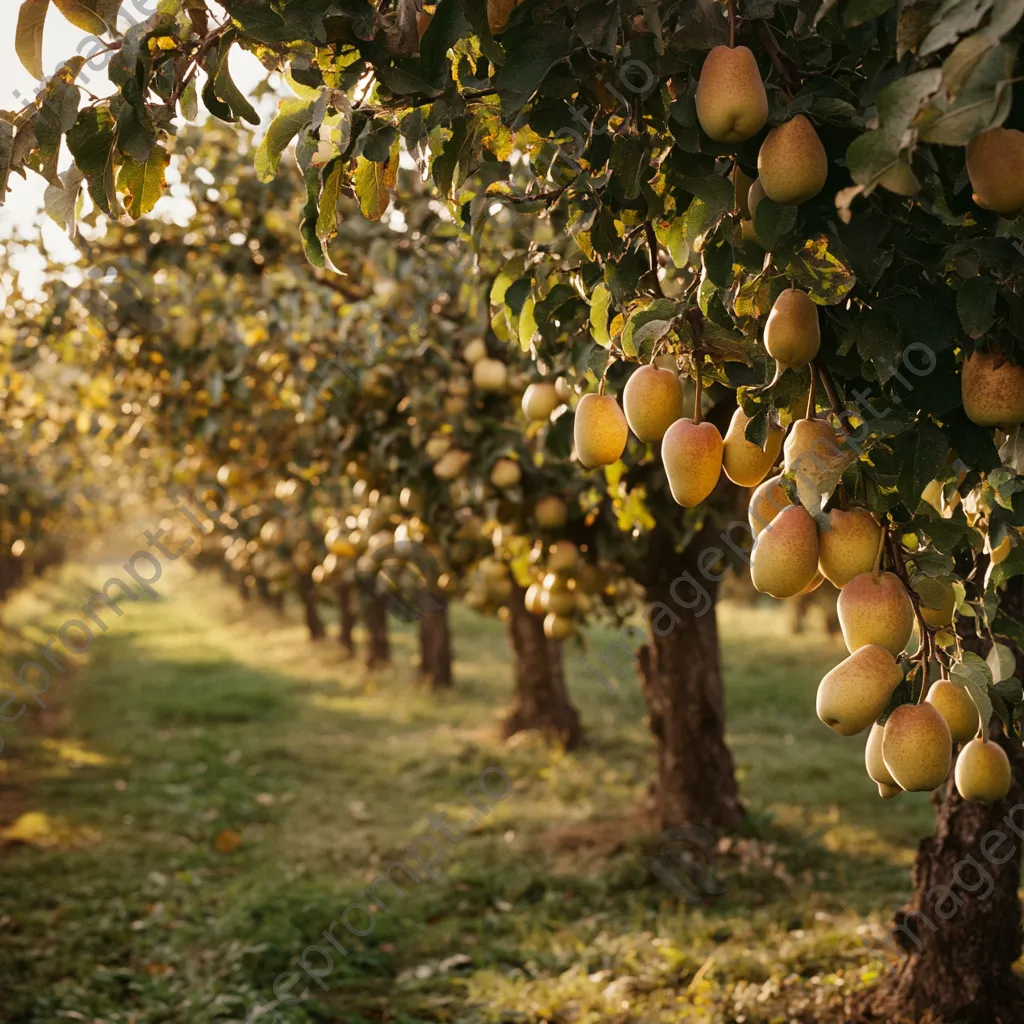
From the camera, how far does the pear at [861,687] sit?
141 cm

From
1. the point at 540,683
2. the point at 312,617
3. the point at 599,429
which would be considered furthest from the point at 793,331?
the point at 312,617

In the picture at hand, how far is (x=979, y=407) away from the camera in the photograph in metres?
1.50

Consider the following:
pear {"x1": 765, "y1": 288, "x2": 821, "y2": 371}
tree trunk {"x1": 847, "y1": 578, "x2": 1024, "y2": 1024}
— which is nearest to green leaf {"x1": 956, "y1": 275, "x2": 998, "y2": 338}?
pear {"x1": 765, "y1": 288, "x2": 821, "y2": 371}

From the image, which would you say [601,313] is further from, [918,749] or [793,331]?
[918,749]

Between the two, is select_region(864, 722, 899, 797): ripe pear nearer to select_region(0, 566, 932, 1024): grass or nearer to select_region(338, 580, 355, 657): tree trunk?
select_region(0, 566, 932, 1024): grass

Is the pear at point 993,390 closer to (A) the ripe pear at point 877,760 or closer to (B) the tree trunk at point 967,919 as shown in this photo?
(A) the ripe pear at point 877,760

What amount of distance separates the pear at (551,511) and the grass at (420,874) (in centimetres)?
182

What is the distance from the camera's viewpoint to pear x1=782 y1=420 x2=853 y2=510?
1441 millimetres

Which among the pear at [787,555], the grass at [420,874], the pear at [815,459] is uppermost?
the pear at [815,459]

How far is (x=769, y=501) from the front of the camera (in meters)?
1.63

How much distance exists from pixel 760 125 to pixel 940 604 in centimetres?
75

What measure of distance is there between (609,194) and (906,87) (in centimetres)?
73

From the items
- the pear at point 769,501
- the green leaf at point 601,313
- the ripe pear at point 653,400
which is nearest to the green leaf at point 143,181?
the green leaf at point 601,313

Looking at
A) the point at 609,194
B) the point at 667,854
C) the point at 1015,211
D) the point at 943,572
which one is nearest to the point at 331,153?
the point at 609,194
